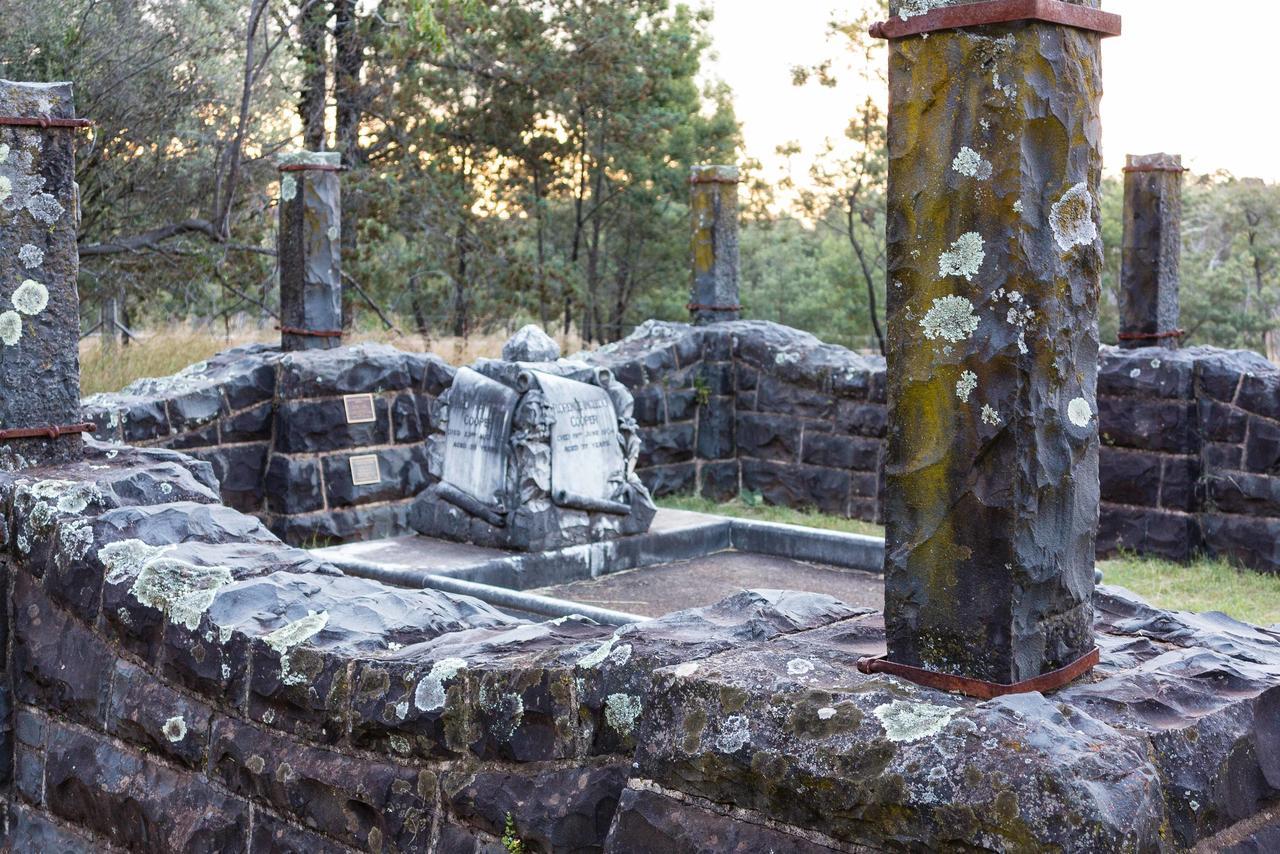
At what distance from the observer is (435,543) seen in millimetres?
7504

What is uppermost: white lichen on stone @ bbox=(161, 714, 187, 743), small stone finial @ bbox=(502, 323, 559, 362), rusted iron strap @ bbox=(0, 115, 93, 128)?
rusted iron strap @ bbox=(0, 115, 93, 128)

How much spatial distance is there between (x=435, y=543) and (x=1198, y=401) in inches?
185

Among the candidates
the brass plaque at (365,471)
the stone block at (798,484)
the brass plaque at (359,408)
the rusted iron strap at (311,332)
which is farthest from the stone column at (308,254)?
the stone block at (798,484)

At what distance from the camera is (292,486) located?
318 inches

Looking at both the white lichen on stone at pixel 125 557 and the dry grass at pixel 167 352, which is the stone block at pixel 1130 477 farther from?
the white lichen on stone at pixel 125 557

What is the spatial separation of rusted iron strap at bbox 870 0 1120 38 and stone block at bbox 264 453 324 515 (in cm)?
641

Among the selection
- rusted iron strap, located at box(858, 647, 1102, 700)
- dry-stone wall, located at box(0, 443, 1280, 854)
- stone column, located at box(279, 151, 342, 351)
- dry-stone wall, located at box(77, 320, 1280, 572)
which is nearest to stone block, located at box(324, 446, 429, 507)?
dry-stone wall, located at box(77, 320, 1280, 572)

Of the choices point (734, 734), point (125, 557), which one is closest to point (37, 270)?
point (125, 557)

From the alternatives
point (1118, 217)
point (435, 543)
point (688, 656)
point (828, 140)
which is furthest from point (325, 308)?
point (1118, 217)

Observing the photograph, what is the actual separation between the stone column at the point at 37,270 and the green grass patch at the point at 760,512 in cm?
547

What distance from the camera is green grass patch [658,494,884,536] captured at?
30.8ft

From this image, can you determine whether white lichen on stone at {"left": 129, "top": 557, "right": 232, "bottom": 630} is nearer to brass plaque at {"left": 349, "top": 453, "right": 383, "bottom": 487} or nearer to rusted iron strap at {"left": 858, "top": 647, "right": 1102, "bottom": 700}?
rusted iron strap at {"left": 858, "top": 647, "right": 1102, "bottom": 700}

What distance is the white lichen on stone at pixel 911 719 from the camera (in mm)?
1996

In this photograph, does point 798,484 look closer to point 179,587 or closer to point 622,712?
point 179,587
